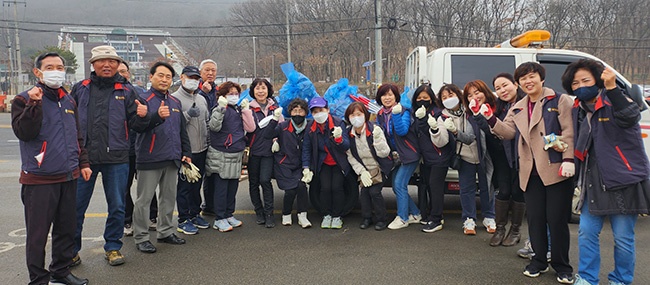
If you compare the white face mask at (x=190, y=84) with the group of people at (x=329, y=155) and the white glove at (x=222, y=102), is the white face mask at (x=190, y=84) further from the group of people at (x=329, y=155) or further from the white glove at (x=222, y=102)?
the white glove at (x=222, y=102)

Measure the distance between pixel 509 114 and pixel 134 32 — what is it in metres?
110

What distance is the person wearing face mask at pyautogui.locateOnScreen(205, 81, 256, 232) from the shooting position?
16.1 feet

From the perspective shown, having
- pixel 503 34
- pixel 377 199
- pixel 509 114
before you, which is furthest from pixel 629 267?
pixel 503 34

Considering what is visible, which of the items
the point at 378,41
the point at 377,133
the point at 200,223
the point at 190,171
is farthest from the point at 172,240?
the point at 378,41

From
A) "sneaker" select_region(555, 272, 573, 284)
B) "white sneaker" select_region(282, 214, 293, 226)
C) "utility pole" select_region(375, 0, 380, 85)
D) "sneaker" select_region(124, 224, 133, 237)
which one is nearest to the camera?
"sneaker" select_region(555, 272, 573, 284)

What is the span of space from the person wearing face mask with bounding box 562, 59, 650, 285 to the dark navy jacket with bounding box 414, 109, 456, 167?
1537mm

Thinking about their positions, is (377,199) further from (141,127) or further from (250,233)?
(141,127)

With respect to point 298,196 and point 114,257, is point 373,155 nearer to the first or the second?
point 298,196

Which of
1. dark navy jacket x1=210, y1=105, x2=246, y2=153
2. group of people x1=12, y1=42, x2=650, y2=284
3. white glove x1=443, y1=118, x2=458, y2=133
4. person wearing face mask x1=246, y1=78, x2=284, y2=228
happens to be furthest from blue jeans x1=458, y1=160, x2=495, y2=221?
dark navy jacket x1=210, y1=105, x2=246, y2=153

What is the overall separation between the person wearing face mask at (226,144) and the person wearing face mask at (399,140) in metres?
1.53

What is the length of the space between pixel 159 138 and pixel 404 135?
2563 millimetres

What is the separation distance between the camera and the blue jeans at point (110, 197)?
385 centimetres

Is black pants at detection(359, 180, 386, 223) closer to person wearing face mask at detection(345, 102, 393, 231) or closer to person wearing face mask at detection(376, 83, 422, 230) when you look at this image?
person wearing face mask at detection(345, 102, 393, 231)

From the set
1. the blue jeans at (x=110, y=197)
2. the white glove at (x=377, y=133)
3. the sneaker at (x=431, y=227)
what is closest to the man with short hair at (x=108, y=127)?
the blue jeans at (x=110, y=197)
